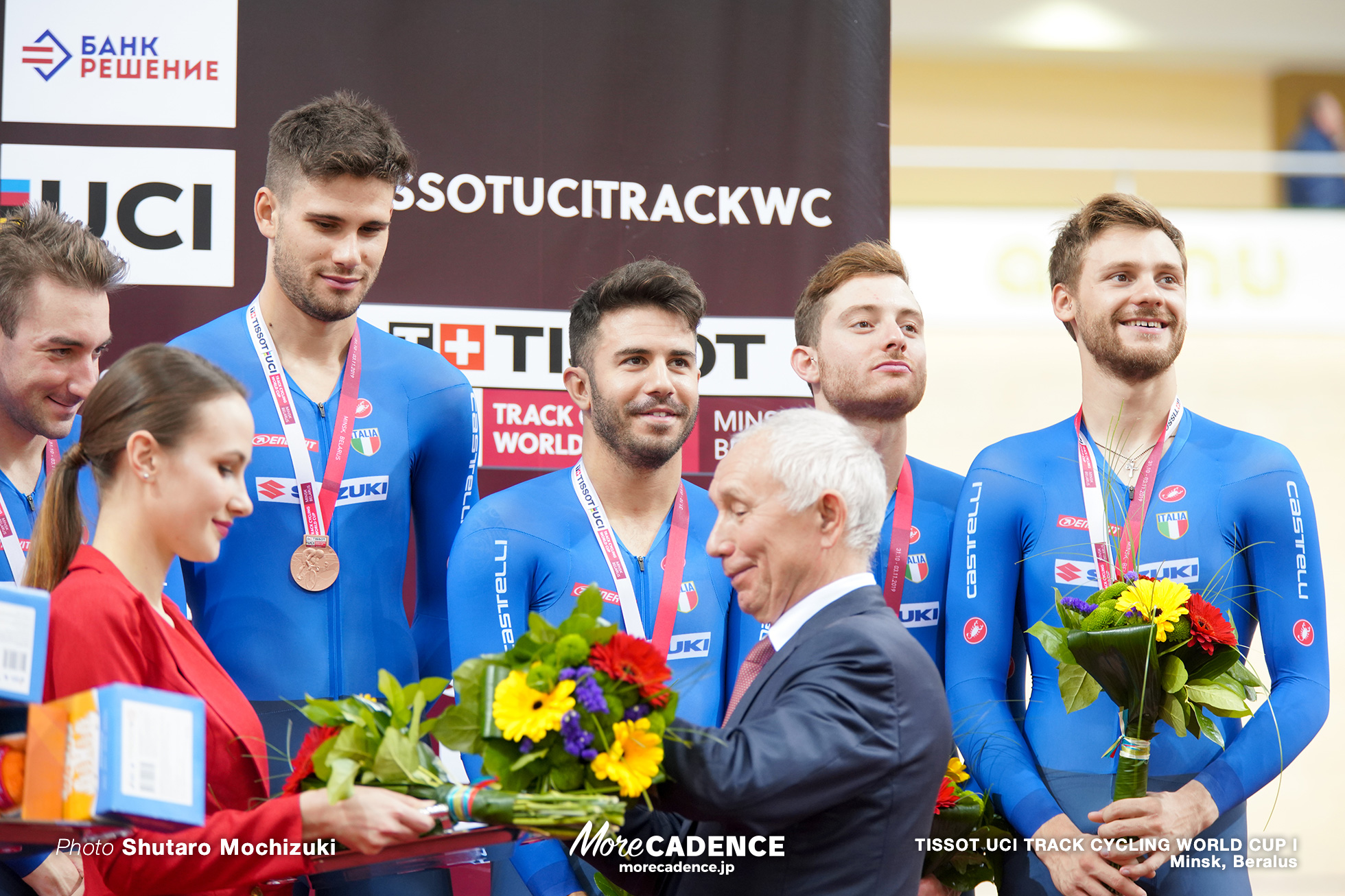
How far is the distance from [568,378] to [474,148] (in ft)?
3.61

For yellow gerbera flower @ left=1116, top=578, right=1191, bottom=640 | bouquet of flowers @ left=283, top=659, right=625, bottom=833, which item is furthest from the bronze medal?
yellow gerbera flower @ left=1116, top=578, right=1191, bottom=640

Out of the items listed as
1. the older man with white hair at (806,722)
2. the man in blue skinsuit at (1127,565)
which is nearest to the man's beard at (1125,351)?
the man in blue skinsuit at (1127,565)

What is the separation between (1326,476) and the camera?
29.2 ft

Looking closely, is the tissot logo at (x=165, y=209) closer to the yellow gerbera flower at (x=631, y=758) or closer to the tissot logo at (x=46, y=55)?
the tissot logo at (x=46, y=55)

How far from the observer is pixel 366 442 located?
343 centimetres

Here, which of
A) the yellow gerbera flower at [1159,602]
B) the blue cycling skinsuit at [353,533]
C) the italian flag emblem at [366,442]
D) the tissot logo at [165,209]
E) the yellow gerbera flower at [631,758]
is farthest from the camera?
the tissot logo at [165,209]

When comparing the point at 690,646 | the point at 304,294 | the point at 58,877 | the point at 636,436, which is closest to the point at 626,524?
the point at 636,436

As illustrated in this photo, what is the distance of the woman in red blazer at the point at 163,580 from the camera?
2.17m

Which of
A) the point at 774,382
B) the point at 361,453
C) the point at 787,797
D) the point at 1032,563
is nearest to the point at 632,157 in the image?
the point at 774,382

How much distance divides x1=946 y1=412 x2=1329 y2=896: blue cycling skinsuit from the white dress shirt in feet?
3.38

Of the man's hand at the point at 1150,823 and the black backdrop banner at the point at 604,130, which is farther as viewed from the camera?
the black backdrop banner at the point at 604,130

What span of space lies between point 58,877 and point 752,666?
1.52 metres

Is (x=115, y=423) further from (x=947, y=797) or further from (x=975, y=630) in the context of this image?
(x=975, y=630)

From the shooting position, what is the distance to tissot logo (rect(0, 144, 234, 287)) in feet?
13.4
